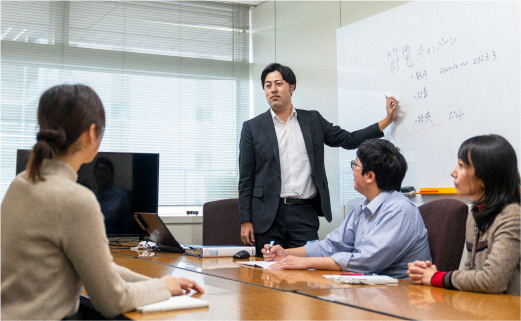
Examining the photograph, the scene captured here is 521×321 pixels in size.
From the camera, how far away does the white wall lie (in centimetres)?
364

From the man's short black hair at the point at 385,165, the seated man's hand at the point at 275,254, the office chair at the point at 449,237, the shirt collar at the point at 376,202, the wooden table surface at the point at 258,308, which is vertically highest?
the man's short black hair at the point at 385,165

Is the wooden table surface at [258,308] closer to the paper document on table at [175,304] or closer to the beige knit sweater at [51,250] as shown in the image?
the paper document on table at [175,304]

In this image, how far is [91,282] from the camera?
990mm

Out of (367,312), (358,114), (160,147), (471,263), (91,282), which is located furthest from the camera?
(160,147)

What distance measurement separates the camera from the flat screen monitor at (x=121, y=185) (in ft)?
10.7

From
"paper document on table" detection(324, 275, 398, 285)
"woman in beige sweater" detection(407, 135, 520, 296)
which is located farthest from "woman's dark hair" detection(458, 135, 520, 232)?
"paper document on table" detection(324, 275, 398, 285)

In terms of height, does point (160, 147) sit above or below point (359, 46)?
below

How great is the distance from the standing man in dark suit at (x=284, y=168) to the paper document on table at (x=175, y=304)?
5.50 ft

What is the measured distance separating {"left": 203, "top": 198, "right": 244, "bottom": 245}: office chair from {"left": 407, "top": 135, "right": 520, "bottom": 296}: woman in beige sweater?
170 centimetres

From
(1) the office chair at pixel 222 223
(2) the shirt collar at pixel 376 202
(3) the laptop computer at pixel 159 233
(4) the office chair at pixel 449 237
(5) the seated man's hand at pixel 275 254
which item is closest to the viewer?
(4) the office chair at pixel 449 237

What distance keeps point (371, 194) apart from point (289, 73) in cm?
131

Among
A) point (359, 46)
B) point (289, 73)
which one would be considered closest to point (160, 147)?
point (289, 73)

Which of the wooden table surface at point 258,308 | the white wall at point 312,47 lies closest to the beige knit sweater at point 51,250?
the wooden table surface at point 258,308

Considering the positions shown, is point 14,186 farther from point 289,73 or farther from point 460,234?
point 289,73
